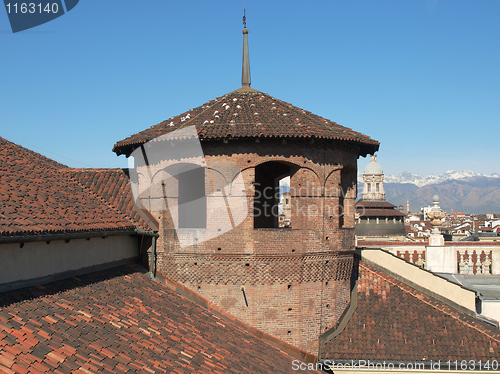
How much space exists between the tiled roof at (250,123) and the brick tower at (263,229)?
0.10ft

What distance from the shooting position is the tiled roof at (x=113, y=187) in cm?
1416

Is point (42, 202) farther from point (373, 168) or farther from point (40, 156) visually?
point (373, 168)

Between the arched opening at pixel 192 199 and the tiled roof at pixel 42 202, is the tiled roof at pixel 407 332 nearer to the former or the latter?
the arched opening at pixel 192 199

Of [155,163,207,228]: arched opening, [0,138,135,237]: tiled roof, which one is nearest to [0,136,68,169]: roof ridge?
[0,138,135,237]: tiled roof

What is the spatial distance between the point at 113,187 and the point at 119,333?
19.8 ft

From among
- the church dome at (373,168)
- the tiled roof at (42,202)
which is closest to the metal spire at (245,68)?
the tiled roof at (42,202)

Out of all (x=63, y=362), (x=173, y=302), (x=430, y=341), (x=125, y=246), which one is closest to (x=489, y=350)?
(x=430, y=341)

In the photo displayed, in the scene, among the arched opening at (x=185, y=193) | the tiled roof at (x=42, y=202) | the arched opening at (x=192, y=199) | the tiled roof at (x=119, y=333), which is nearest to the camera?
the tiled roof at (x=119, y=333)

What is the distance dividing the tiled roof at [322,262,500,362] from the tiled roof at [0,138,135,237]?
6.58m

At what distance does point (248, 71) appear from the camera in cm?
1680

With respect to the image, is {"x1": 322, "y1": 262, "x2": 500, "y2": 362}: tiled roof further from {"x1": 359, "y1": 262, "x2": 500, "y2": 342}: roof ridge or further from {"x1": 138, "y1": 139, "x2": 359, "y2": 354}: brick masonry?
{"x1": 138, "y1": 139, "x2": 359, "y2": 354}: brick masonry

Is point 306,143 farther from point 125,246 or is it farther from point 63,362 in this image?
point 63,362

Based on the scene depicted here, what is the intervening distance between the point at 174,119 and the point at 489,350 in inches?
410

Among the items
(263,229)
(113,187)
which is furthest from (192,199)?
(263,229)
